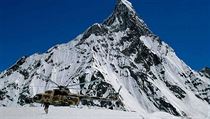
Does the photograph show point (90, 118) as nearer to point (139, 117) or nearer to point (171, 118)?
point (139, 117)

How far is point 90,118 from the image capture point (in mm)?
41094

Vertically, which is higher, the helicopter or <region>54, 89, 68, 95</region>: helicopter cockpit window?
<region>54, 89, 68, 95</region>: helicopter cockpit window

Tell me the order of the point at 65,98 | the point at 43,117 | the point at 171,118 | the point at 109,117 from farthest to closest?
1. the point at 171,118
2. the point at 65,98
3. the point at 109,117
4. the point at 43,117

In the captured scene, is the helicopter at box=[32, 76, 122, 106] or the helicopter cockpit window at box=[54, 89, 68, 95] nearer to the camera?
the helicopter at box=[32, 76, 122, 106]

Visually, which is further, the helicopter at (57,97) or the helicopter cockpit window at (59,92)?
the helicopter cockpit window at (59,92)

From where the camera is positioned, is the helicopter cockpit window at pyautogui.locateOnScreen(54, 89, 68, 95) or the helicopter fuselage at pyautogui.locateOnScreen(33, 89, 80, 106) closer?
the helicopter fuselage at pyautogui.locateOnScreen(33, 89, 80, 106)

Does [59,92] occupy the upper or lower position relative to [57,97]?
upper

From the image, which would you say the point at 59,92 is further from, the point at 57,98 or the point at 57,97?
the point at 57,98

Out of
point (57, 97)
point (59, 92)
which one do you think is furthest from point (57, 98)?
point (59, 92)

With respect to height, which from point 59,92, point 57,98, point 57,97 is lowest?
point 57,98

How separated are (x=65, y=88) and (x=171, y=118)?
13426 millimetres

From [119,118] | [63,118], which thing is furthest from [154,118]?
[63,118]

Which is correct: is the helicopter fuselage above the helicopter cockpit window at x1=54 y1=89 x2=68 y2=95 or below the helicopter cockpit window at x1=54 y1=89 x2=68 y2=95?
below

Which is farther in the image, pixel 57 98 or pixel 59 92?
pixel 59 92
